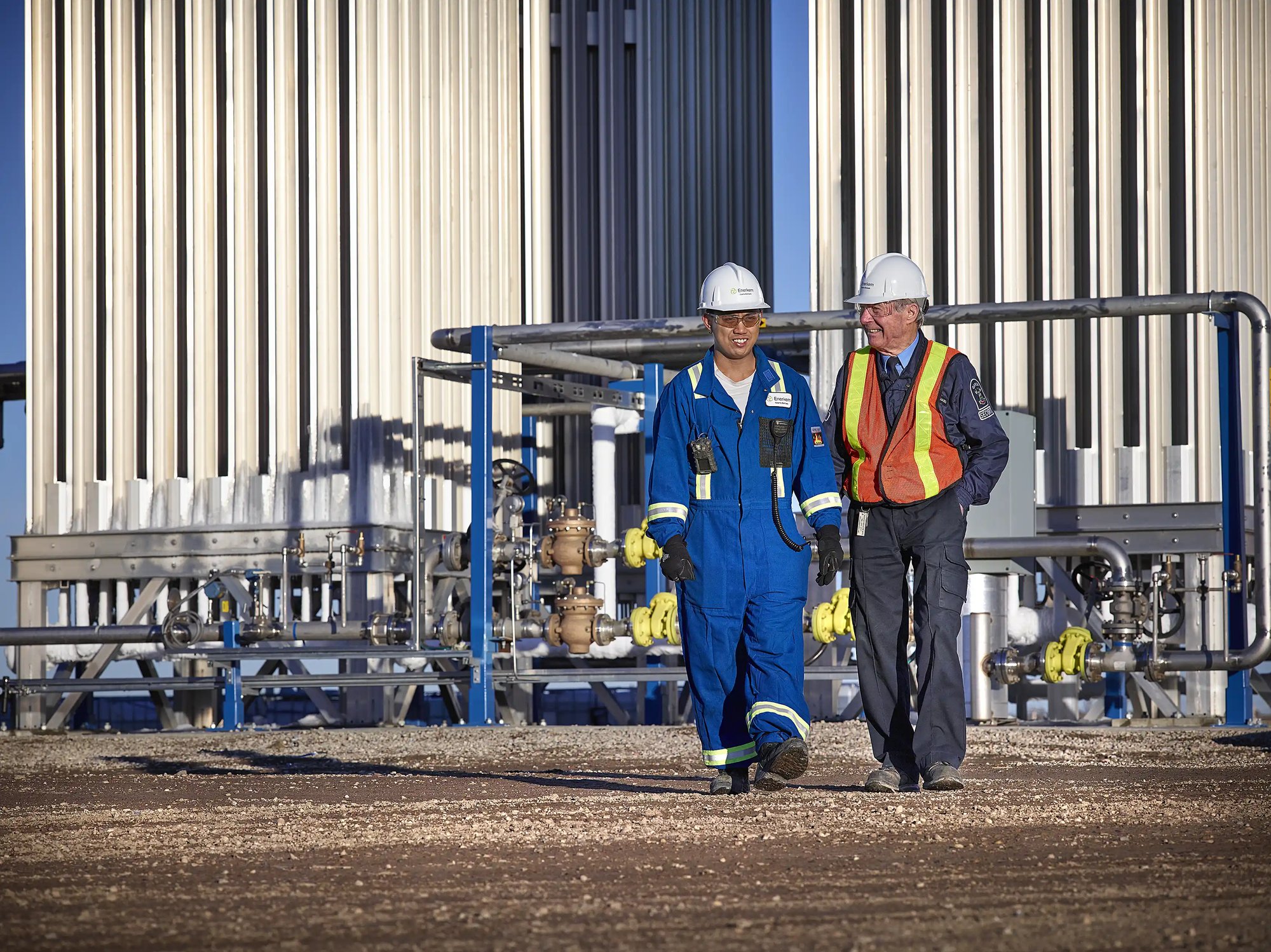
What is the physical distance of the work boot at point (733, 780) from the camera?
20.6 feet

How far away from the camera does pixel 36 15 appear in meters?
17.7

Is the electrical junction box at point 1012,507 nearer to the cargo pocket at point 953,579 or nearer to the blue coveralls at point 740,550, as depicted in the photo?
the cargo pocket at point 953,579

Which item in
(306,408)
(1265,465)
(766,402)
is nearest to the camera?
(766,402)

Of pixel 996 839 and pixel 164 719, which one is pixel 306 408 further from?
pixel 996 839

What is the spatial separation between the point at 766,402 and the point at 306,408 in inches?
443

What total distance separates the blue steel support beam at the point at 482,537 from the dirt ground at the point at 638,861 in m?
5.40

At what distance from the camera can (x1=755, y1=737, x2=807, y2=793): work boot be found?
5.96m

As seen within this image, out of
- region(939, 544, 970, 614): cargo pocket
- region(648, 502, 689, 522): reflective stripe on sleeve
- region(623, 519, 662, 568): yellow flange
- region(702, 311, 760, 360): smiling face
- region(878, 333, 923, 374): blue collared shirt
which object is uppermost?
region(702, 311, 760, 360): smiling face

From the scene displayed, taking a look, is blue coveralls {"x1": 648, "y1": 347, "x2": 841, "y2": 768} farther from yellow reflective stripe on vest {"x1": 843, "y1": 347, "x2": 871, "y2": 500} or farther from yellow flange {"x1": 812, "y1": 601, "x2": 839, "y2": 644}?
yellow flange {"x1": 812, "y1": 601, "x2": 839, "y2": 644}

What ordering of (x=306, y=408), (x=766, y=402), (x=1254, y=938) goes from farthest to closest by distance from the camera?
(x=306, y=408), (x=766, y=402), (x=1254, y=938)

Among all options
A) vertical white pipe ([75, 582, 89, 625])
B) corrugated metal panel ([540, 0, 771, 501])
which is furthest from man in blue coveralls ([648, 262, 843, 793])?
corrugated metal panel ([540, 0, 771, 501])

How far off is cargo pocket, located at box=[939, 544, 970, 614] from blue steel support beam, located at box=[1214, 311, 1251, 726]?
6121mm

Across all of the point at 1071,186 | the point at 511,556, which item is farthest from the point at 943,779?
the point at 1071,186

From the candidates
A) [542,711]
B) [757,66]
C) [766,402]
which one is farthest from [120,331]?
[766,402]
